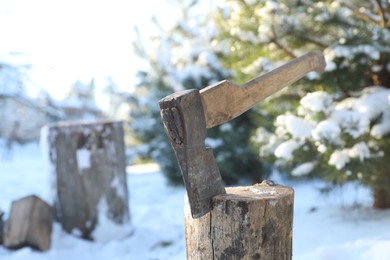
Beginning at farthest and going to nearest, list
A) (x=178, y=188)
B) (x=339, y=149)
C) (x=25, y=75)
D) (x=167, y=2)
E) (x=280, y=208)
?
(x=167, y=2)
(x=178, y=188)
(x=25, y=75)
(x=339, y=149)
(x=280, y=208)

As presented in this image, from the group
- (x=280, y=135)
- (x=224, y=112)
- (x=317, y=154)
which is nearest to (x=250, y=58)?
(x=280, y=135)

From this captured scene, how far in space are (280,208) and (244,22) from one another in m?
2.00

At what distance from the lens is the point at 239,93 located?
1.52 meters

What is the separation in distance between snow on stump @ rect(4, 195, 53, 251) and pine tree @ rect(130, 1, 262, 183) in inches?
87.3

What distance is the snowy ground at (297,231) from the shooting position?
7.27ft

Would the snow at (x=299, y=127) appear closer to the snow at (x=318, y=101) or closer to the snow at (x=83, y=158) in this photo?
the snow at (x=318, y=101)

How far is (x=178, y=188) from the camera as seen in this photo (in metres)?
5.50

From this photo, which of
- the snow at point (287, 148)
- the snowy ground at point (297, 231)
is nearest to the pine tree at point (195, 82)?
the snowy ground at point (297, 231)

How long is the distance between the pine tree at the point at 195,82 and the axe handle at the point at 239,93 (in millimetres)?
2532

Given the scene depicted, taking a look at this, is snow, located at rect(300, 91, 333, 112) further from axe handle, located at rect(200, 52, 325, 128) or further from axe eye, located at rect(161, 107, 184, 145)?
axe eye, located at rect(161, 107, 184, 145)

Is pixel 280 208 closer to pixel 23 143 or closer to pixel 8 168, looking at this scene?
pixel 8 168

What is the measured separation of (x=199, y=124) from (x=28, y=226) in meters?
2.05

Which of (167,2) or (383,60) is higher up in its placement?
(167,2)

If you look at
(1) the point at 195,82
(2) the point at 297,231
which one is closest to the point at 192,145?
(2) the point at 297,231
